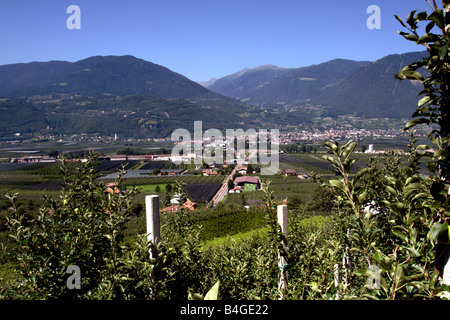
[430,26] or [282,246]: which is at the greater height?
[430,26]

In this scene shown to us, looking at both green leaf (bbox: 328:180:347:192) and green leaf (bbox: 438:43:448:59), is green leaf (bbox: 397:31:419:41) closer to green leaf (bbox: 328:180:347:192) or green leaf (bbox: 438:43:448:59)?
green leaf (bbox: 438:43:448:59)

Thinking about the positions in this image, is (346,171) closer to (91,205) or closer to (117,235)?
(117,235)

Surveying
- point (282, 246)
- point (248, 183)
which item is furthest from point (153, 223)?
point (248, 183)

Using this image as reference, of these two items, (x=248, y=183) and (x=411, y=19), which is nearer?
(x=411, y=19)

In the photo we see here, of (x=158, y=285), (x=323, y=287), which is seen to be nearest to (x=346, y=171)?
(x=323, y=287)

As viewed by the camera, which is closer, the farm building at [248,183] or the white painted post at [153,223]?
the white painted post at [153,223]

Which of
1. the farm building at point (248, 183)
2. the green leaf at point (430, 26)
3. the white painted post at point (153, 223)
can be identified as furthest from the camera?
the farm building at point (248, 183)

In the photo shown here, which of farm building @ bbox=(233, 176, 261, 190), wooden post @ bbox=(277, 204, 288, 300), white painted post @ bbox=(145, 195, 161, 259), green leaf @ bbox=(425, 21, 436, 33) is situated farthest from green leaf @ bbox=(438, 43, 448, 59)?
farm building @ bbox=(233, 176, 261, 190)

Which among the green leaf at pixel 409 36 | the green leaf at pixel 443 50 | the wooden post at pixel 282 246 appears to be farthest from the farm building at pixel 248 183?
the green leaf at pixel 443 50

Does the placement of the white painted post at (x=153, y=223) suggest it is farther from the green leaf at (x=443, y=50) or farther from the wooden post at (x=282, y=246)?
the green leaf at (x=443, y=50)

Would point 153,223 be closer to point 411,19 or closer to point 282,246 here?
point 282,246

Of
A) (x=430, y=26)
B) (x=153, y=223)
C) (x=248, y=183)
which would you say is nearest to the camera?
(x=430, y=26)
